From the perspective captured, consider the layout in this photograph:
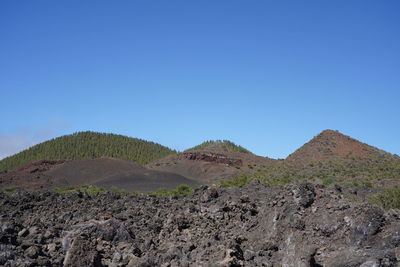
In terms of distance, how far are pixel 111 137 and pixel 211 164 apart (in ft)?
130

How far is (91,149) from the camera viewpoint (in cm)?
7894

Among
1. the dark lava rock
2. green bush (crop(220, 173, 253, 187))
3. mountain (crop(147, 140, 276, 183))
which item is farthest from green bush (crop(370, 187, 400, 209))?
mountain (crop(147, 140, 276, 183))

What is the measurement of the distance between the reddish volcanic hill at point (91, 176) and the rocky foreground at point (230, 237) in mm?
23049

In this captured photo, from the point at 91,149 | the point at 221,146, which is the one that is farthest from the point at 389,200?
the point at 91,149

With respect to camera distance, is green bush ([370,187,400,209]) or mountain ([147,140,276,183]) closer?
green bush ([370,187,400,209])

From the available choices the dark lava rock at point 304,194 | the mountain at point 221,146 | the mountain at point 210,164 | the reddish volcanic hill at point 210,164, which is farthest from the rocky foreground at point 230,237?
the mountain at point 221,146

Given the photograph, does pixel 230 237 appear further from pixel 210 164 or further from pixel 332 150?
pixel 210 164

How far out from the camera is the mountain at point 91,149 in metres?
75.5

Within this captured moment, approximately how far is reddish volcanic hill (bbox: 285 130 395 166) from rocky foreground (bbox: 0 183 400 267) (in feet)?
100

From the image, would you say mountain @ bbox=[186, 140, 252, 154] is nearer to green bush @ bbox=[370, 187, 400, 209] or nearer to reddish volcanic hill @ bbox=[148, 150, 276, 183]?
reddish volcanic hill @ bbox=[148, 150, 276, 183]

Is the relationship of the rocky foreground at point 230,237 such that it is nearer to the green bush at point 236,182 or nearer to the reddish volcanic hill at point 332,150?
the green bush at point 236,182

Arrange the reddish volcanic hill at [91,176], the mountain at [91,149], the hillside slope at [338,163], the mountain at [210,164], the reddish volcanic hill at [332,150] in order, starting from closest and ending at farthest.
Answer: the hillside slope at [338,163]
the reddish volcanic hill at [91,176]
the reddish volcanic hill at [332,150]
the mountain at [210,164]
the mountain at [91,149]

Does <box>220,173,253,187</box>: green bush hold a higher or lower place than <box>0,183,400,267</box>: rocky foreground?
higher

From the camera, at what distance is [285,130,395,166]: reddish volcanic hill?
143ft
